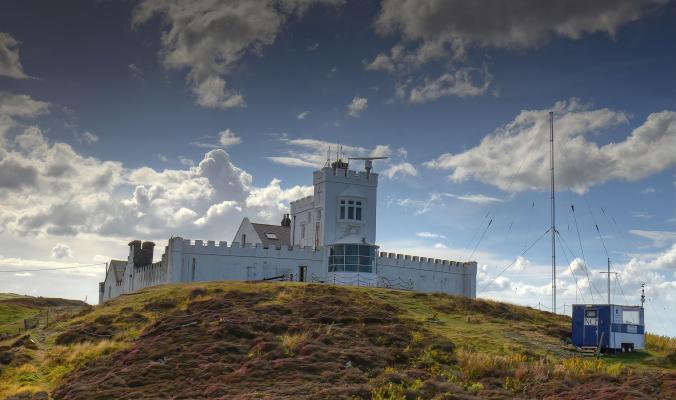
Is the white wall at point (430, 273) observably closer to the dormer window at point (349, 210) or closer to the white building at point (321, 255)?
the white building at point (321, 255)

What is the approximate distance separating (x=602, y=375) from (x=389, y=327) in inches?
478

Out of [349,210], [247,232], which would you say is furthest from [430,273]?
[247,232]

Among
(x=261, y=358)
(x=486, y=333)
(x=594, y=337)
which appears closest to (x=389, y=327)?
(x=486, y=333)

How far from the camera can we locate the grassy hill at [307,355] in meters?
28.2

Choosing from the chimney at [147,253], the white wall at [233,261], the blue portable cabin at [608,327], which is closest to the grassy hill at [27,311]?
the chimney at [147,253]

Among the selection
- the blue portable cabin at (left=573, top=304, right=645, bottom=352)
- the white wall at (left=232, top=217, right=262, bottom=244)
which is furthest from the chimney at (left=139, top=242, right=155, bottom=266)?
the blue portable cabin at (left=573, top=304, right=645, bottom=352)

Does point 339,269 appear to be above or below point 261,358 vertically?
above

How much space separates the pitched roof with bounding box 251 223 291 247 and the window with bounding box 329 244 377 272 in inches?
420

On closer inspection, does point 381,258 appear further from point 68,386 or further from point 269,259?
point 68,386

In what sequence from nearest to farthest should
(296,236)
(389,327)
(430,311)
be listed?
(389,327), (430,311), (296,236)

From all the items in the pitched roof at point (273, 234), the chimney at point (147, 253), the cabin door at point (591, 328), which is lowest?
the cabin door at point (591, 328)

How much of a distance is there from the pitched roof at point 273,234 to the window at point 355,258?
10.7m

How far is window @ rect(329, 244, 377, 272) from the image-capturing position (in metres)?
63.7

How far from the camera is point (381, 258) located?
6781 cm
